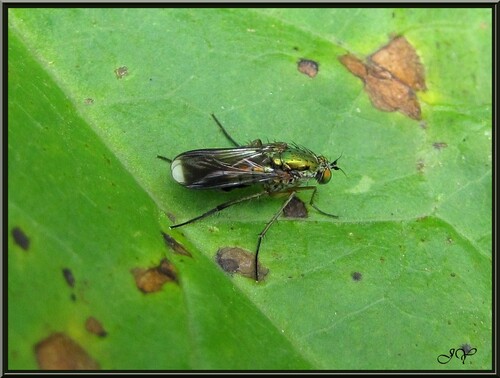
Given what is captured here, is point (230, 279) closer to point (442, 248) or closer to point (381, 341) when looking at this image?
point (381, 341)

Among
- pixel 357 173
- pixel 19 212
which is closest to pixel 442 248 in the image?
pixel 357 173

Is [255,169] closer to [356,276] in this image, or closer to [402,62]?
[356,276]

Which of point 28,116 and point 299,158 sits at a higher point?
point 28,116

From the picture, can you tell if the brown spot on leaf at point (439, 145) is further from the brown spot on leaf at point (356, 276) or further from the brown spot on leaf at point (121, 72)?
the brown spot on leaf at point (121, 72)

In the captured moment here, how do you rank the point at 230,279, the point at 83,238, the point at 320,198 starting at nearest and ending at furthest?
the point at 83,238
the point at 230,279
the point at 320,198

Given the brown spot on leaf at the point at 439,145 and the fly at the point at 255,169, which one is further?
the brown spot on leaf at the point at 439,145

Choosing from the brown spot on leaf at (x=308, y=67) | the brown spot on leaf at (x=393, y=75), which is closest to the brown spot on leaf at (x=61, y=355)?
the brown spot on leaf at (x=308, y=67)
